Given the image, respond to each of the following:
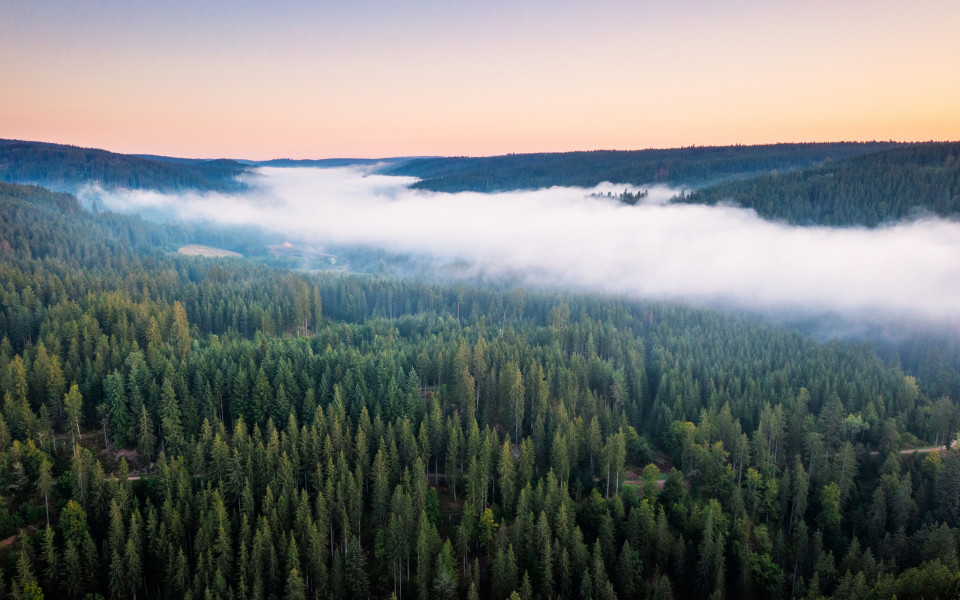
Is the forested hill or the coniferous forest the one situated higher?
the forested hill

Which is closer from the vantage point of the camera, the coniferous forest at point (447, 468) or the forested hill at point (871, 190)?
the coniferous forest at point (447, 468)

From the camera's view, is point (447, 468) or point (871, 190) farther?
point (871, 190)

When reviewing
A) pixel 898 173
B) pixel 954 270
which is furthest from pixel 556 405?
pixel 898 173

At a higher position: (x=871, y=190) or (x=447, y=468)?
(x=871, y=190)

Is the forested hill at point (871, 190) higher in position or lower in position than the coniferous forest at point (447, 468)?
higher
